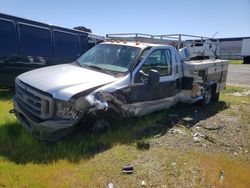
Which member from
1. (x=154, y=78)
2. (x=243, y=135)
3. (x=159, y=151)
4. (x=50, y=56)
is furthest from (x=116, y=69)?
(x=50, y=56)

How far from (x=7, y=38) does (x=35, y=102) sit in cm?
463

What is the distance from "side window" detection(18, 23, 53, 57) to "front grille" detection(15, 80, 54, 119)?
4150 mm

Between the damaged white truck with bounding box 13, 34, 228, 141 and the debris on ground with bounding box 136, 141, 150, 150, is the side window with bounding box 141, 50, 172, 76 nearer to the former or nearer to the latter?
the damaged white truck with bounding box 13, 34, 228, 141

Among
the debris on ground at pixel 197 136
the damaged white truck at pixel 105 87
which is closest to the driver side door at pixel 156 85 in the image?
the damaged white truck at pixel 105 87

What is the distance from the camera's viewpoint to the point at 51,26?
10430mm

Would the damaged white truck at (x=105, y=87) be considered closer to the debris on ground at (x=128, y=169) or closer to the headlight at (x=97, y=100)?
the headlight at (x=97, y=100)

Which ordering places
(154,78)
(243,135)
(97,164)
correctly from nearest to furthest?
(97,164) → (154,78) → (243,135)

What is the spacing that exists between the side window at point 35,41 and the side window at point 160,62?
4.51m

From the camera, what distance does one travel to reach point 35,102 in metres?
5.00

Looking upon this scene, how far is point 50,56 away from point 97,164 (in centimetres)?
662

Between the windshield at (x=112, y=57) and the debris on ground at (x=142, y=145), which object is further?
the windshield at (x=112, y=57)

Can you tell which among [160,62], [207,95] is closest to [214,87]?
[207,95]

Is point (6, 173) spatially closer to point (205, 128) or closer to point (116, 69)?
point (116, 69)

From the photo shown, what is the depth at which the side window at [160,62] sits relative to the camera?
6508 millimetres
